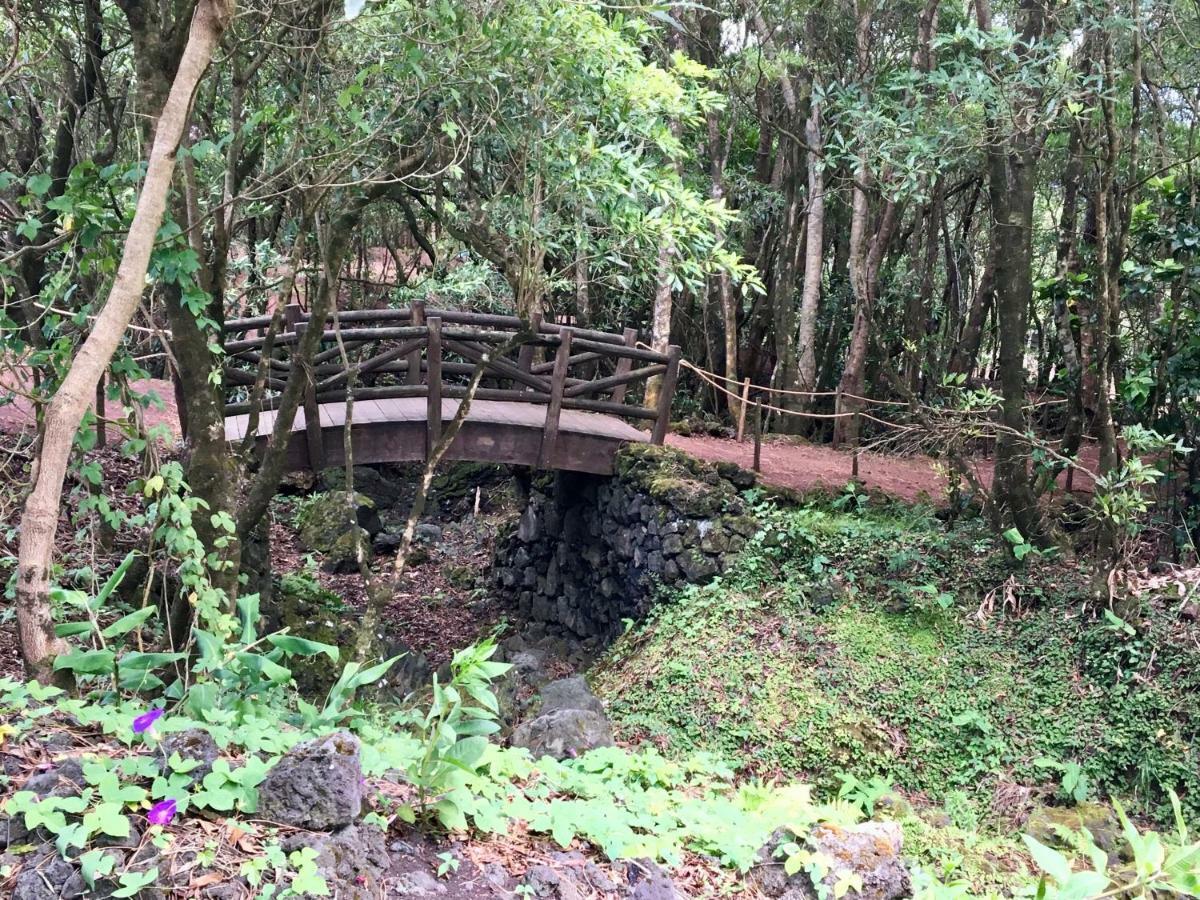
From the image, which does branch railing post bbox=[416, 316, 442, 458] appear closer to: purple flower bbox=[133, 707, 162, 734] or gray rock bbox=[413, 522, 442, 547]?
gray rock bbox=[413, 522, 442, 547]

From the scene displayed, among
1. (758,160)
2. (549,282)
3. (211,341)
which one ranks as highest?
(758,160)

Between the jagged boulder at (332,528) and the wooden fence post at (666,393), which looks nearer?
the wooden fence post at (666,393)

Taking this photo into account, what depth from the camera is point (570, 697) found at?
664 cm

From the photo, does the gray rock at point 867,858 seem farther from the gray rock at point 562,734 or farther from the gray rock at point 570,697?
the gray rock at point 570,697

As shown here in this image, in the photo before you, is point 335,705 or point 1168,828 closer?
point 335,705

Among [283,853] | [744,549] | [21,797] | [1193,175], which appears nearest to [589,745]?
[744,549]

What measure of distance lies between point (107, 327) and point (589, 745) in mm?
3790

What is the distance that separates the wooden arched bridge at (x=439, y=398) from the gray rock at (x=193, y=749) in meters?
4.75

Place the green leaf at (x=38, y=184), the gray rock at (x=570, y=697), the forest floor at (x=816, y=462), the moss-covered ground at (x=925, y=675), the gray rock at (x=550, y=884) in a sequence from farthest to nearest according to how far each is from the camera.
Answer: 1. the forest floor at (x=816, y=462)
2. the gray rock at (x=570, y=697)
3. the moss-covered ground at (x=925, y=675)
4. the green leaf at (x=38, y=184)
5. the gray rock at (x=550, y=884)

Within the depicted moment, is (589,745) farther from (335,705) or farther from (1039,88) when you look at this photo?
(1039,88)

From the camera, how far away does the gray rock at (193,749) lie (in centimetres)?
232

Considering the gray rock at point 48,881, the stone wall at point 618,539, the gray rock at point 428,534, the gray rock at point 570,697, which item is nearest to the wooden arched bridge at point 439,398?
the stone wall at point 618,539

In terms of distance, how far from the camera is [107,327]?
9.93 feet

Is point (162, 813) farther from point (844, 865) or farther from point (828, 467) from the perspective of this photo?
point (828, 467)
